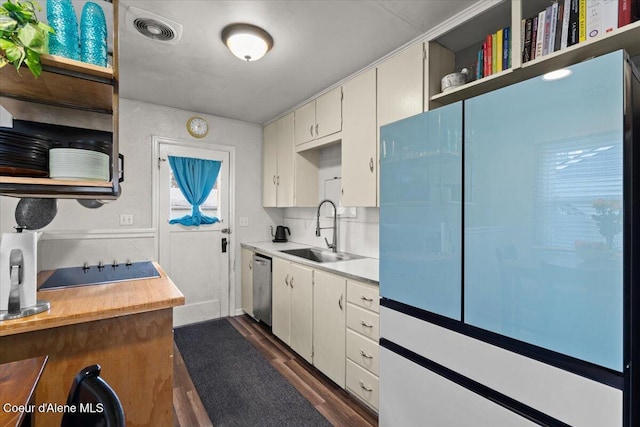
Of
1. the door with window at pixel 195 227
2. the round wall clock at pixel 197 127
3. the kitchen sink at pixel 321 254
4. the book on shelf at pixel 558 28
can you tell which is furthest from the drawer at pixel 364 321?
the round wall clock at pixel 197 127

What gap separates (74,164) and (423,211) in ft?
5.03

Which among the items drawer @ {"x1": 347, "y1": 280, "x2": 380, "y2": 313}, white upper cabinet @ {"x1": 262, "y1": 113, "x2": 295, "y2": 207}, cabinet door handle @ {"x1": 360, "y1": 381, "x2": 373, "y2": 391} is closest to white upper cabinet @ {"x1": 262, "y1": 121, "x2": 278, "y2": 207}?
white upper cabinet @ {"x1": 262, "y1": 113, "x2": 295, "y2": 207}

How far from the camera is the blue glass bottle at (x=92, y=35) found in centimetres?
124

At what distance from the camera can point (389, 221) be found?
1.61m

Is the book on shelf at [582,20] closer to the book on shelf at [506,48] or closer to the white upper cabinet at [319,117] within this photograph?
the book on shelf at [506,48]

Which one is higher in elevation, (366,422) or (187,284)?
(187,284)

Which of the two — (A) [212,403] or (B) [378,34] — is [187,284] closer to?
(A) [212,403]

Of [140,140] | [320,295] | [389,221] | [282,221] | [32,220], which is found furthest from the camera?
[282,221]

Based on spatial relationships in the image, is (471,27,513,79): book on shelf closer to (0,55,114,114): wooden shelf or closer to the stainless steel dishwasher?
(0,55,114,114): wooden shelf

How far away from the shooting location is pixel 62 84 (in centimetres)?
132

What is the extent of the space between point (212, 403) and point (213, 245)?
188cm

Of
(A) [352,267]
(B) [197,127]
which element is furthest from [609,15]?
(B) [197,127]

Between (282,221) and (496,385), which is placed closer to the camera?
(496,385)

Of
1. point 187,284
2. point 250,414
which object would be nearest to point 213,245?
point 187,284
